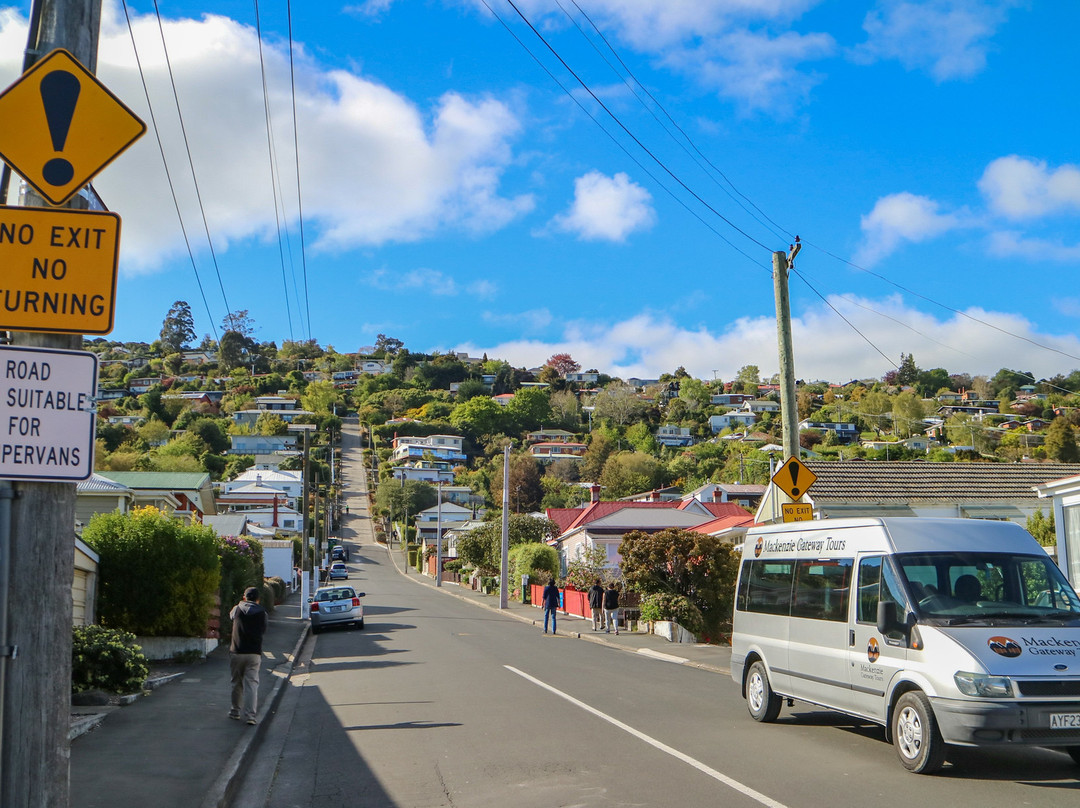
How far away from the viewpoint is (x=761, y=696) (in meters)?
12.0

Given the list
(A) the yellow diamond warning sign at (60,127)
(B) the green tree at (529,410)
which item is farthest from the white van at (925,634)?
(B) the green tree at (529,410)

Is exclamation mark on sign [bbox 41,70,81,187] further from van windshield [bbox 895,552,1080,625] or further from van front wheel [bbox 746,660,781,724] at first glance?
van front wheel [bbox 746,660,781,724]

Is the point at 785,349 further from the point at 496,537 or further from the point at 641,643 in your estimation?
the point at 496,537

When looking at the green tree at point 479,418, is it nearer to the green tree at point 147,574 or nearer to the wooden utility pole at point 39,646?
the green tree at point 147,574

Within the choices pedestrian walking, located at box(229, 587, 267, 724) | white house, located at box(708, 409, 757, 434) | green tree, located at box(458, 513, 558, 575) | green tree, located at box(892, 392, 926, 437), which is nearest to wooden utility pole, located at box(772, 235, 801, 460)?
pedestrian walking, located at box(229, 587, 267, 724)

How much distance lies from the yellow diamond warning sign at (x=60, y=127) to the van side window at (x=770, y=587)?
30.4 ft

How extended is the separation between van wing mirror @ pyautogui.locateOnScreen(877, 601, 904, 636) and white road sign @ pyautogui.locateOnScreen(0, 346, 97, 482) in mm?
7465

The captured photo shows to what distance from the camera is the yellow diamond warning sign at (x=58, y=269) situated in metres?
4.43

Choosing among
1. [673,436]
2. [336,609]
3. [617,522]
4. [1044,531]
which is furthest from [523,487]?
[1044,531]

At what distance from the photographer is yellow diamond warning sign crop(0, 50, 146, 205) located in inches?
179

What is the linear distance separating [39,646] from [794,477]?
1412 centimetres

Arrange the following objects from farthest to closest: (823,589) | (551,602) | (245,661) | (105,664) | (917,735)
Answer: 1. (551,602)
2. (105,664)
3. (245,661)
4. (823,589)
5. (917,735)

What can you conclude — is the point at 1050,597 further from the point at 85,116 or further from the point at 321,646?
the point at 321,646

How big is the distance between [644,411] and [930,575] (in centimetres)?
16506
